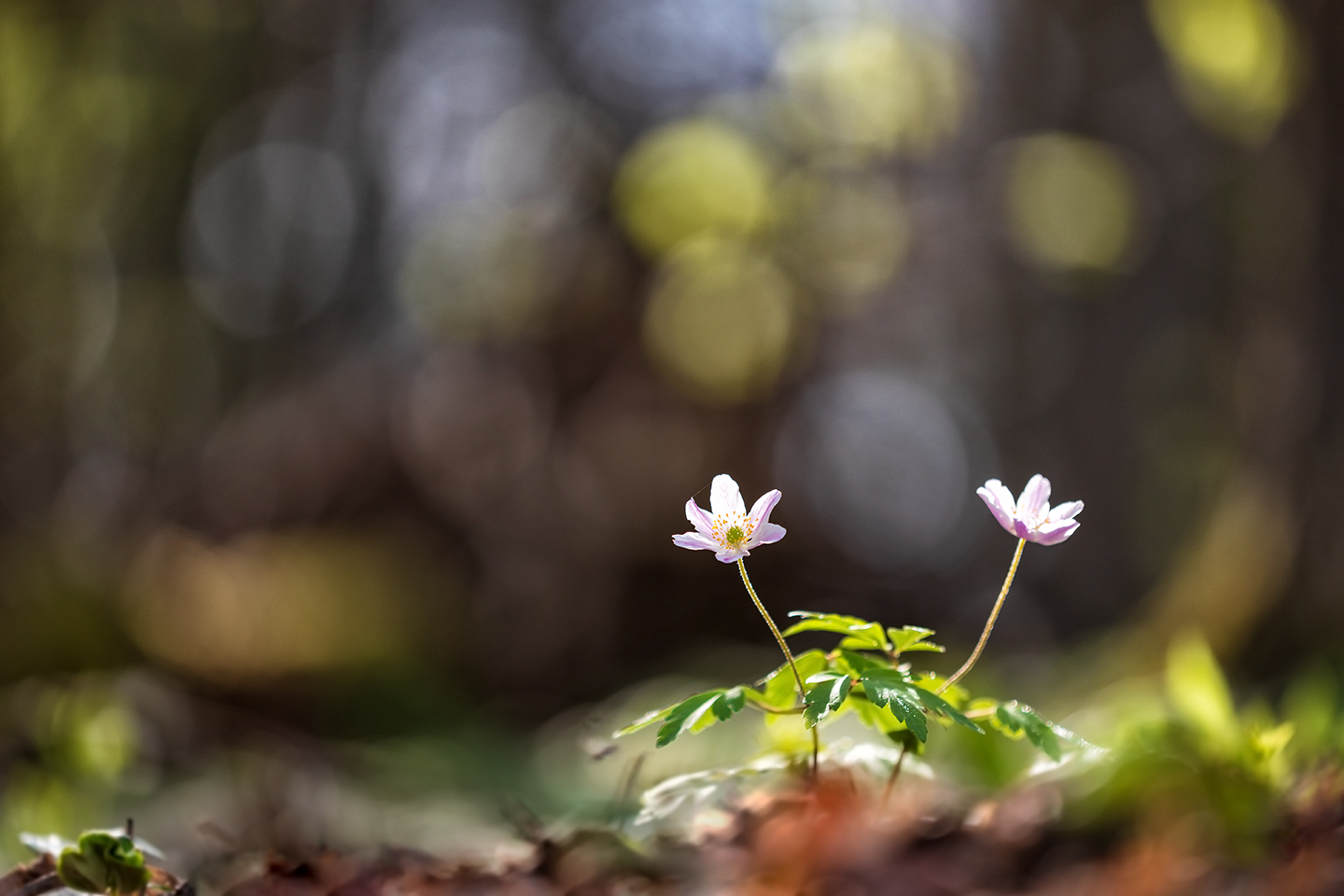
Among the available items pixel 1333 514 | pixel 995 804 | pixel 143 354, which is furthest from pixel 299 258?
pixel 995 804

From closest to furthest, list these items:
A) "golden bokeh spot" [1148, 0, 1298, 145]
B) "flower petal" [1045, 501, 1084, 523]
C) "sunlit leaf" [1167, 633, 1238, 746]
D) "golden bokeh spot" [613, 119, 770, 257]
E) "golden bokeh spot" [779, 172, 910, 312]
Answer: "flower petal" [1045, 501, 1084, 523] < "sunlit leaf" [1167, 633, 1238, 746] < "golden bokeh spot" [1148, 0, 1298, 145] < "golden bokeh spot" [613, 119, 770, 257] < "golden bokeh spot" [779, 172, 910, 312]

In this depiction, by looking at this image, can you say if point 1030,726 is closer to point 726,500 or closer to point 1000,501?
point 1000,501

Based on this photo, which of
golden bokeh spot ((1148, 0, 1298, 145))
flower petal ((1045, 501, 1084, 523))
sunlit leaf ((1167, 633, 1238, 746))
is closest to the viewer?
flower petal ((1045, 501, 1084, 523))

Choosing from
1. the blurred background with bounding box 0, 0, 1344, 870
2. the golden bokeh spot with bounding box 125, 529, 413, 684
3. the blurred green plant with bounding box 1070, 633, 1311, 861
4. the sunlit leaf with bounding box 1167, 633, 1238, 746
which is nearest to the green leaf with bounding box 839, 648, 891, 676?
the blurred green plant with bounding box 1070, 633, 1311, 861

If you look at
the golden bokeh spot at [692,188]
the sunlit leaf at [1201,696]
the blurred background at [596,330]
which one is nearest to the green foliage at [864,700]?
the sunlit leaf at [1201,696]

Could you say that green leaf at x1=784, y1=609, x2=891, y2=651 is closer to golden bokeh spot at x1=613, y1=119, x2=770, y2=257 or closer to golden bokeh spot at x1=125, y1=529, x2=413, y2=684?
golden bokeh spot at x1=125, y1=529, x2=413, y2=684

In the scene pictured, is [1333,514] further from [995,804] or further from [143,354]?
[143,354]

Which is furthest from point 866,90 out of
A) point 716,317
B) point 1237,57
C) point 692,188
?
point 1237,57
